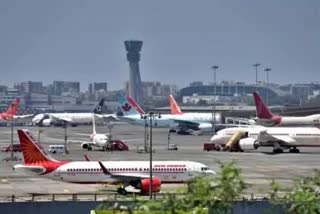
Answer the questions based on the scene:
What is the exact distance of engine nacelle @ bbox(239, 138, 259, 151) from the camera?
13062 centimetres

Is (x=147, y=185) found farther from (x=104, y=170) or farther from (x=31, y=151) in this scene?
(x=31, y=151)

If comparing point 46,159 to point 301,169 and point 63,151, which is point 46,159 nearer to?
point 301,169

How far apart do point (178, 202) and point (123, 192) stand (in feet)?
162

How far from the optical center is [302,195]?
63.8 feet

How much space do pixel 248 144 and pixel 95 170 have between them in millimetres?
62321

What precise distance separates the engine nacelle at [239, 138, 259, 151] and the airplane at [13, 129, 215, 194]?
5976 centimetres

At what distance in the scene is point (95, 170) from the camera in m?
71.1

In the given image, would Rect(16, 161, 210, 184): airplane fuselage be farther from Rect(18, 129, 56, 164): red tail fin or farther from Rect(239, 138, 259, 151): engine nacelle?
Rect(239, 138, 259, 151): engine nacelle

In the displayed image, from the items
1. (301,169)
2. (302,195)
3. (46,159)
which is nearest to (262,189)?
(46,159)

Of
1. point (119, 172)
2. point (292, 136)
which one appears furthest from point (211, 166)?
point (292, 136)

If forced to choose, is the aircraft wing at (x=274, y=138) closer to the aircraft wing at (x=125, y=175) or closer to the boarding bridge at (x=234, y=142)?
the boarding bridge at (x=234, y=142)

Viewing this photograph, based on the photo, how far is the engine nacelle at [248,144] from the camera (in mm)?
130625

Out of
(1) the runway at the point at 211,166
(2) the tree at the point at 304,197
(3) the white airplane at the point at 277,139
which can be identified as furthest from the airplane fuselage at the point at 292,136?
(2) the tree at the point at 304,197

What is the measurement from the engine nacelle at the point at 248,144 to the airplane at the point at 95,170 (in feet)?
196
